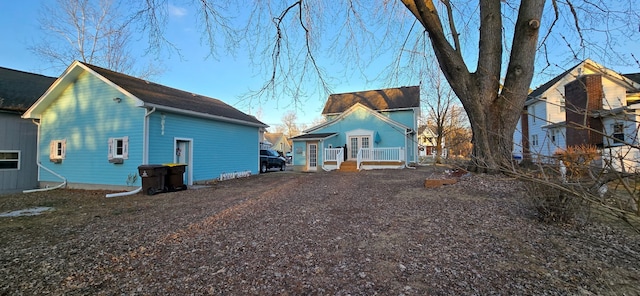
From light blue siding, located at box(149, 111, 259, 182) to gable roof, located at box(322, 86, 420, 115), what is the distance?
9.85 metres

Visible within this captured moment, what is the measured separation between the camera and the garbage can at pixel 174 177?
33.0ft

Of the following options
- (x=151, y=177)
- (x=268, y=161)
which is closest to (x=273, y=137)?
(x=268, y=161)

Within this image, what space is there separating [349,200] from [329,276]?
13.1 ft

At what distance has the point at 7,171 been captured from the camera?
1238 centimetres

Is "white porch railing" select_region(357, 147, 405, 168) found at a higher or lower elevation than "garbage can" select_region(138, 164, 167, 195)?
higher

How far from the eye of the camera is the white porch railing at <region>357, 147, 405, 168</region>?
60.0ft

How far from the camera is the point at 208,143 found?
1305cm

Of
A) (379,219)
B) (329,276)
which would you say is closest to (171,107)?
(379,219)

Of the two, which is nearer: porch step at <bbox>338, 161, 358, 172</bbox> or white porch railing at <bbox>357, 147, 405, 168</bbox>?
porch step at <bbox>338, 161, 358, 172</bbox>

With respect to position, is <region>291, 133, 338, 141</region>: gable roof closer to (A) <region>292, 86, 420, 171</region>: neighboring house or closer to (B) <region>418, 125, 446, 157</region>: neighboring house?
(A) <region>292, 86, 420, 171</region>: neighboring house

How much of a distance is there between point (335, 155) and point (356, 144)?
1939 mm

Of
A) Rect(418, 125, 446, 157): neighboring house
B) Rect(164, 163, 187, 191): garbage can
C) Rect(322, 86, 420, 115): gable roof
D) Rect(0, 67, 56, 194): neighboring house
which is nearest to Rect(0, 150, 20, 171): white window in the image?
Rect(0, 67, 56, 194): neighboring house

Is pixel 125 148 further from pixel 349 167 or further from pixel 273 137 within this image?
pixel 273 137

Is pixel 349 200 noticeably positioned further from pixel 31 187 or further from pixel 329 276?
pixel 31 187
